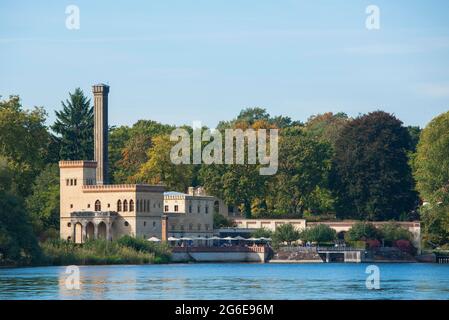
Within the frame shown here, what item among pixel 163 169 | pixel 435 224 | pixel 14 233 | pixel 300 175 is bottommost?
pixel 14 233

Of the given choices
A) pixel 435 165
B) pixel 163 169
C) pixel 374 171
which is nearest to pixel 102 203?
pixel 163 169

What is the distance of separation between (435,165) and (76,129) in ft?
99.3

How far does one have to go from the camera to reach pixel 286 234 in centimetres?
10188

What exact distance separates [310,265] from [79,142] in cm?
2730

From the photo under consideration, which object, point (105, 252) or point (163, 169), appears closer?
point (105, 252)

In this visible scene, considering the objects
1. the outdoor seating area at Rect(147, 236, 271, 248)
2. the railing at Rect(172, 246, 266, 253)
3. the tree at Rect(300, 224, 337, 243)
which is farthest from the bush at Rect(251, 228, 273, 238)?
the railing at Rect(172, 246, 266, 253)

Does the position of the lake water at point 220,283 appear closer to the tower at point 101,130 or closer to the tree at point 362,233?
the tree at point 362,233

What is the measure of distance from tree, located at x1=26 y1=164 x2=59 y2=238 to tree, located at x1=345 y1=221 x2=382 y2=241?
2084cm

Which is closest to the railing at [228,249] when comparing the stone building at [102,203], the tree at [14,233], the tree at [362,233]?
the stone building at [102,203]

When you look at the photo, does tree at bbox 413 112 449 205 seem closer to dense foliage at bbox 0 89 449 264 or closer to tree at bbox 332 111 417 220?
dense foliage at bbox 0 89 449 264

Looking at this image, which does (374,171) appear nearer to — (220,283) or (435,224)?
(435,224)

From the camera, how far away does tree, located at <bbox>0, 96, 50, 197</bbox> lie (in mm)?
99125
